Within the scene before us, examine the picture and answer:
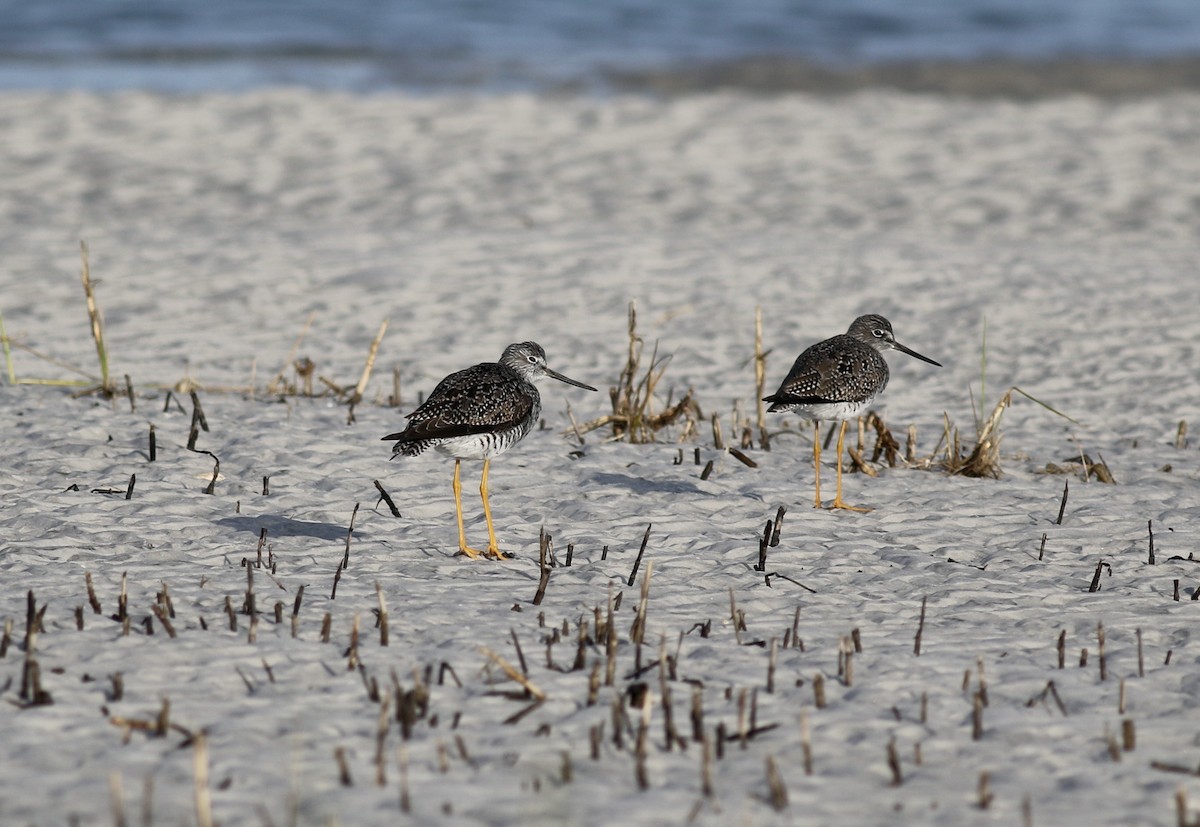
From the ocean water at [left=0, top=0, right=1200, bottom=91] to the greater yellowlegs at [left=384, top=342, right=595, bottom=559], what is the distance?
60.6 ft

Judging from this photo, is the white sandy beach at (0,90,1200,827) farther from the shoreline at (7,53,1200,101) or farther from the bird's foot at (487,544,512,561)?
the shoreline at (7,53,1200,101)

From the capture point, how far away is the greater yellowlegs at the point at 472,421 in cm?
777

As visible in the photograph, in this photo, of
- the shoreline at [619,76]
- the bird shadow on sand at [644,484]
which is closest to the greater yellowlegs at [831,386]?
the bird shadow on sand at [644,484]

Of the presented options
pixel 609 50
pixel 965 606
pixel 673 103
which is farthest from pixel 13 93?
pixel 965 606

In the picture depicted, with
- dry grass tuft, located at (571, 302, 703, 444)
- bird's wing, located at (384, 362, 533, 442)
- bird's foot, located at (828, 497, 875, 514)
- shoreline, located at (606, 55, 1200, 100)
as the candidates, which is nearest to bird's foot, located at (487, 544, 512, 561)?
bird's wing, located at (384, 362, 533, 442)

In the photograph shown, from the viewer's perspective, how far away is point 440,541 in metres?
8.23

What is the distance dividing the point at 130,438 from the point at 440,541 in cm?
276

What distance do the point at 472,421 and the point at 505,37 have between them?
2627 cm

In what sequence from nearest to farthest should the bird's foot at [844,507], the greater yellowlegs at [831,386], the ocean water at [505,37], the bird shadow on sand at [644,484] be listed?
1. the greater yellowlegs at [831,386]
2. the bird's foot at [844,507]
3. the bird shadow on sand at [644,484]
4. the ocean water at [505,37]

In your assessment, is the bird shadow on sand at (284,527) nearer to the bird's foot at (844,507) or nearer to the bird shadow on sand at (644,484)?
the bird shadow on sand at (644,484)

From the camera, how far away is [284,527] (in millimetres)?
8227

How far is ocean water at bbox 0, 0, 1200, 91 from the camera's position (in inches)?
1078

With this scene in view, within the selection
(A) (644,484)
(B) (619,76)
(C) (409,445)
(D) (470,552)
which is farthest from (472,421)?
(B) (619,76)

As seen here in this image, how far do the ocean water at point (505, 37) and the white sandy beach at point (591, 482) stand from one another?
6.81 metres
